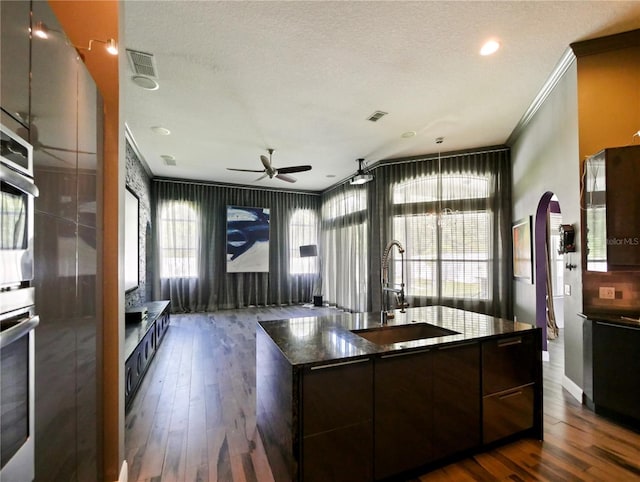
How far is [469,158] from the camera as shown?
17.8 feet

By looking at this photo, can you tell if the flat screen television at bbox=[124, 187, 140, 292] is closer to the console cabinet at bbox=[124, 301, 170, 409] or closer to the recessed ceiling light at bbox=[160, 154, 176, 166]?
the console cabinet at bbox=[124, 301, 170, 409]

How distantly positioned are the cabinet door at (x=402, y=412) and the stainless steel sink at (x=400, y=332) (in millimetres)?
443

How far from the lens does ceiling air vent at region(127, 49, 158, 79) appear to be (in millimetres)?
2744

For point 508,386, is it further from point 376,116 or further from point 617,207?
point 376,116

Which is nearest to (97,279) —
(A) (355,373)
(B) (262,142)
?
(A) (355,373)

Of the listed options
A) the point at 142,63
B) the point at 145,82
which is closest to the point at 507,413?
the point at 142,63

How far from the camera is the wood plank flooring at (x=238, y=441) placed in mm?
1919

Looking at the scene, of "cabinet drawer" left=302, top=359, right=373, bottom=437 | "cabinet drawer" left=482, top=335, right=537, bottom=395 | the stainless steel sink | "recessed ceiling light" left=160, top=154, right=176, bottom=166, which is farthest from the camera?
"recessed ceiling light" left=160, top=154, right=176, bottom=166

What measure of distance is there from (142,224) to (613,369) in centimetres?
690

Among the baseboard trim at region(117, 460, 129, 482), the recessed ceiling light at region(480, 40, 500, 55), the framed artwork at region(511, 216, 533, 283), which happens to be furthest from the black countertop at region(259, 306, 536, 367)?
the recessed ceiling light at region(480, 40, 500, 55)

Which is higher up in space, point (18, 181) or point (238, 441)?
point (18, 181)

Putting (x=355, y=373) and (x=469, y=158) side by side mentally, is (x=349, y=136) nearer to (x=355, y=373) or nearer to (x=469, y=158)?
(x=469, y=158)

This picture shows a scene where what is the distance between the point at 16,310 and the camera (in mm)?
835

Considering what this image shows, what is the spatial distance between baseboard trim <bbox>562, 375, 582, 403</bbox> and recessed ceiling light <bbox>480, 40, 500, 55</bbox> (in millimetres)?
3325
